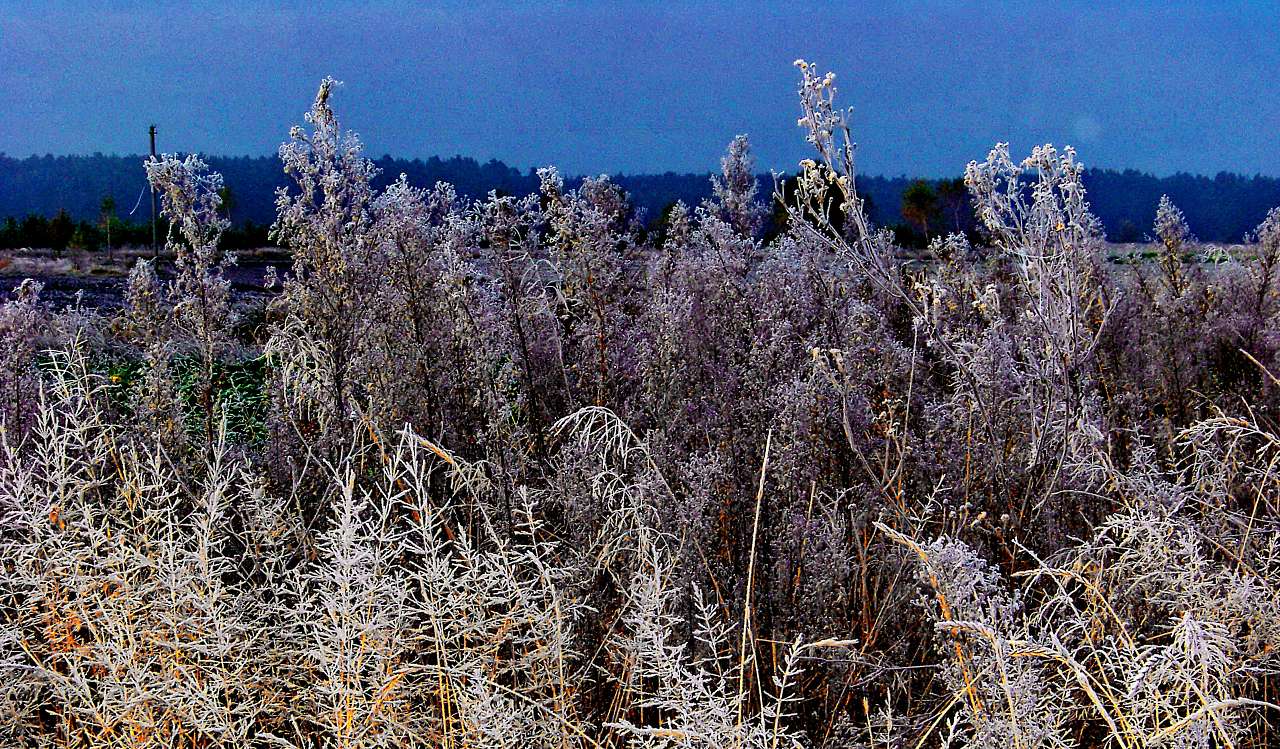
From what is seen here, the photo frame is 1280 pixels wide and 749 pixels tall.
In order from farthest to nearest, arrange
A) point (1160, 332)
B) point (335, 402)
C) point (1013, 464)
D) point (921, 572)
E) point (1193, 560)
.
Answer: point (1160, 332)
point (335, 402)
point (1013, 464)
point (1193, 560)
point (921, 572)

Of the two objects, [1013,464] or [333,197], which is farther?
[333,197]

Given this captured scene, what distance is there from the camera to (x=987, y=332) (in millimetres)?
3354

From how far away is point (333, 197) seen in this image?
12.3ft

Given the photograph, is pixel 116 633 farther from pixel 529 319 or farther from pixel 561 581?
pixel 529 319

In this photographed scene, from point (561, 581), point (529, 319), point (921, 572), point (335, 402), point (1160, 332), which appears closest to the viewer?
point (921, 572)

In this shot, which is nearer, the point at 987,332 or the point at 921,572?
the point at 921,572

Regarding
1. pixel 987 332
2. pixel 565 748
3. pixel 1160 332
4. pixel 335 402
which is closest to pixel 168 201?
pixel 335 402

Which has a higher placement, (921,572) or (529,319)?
(529,319)

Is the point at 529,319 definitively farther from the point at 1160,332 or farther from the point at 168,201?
the point at 1160,332

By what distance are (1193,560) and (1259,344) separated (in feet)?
13.5

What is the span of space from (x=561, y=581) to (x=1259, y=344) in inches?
194

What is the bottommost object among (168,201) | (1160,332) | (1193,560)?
(1193,560)

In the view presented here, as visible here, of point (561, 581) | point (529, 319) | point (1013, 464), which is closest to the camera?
point (561, 581)

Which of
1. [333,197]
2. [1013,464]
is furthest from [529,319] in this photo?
[1013,464]
